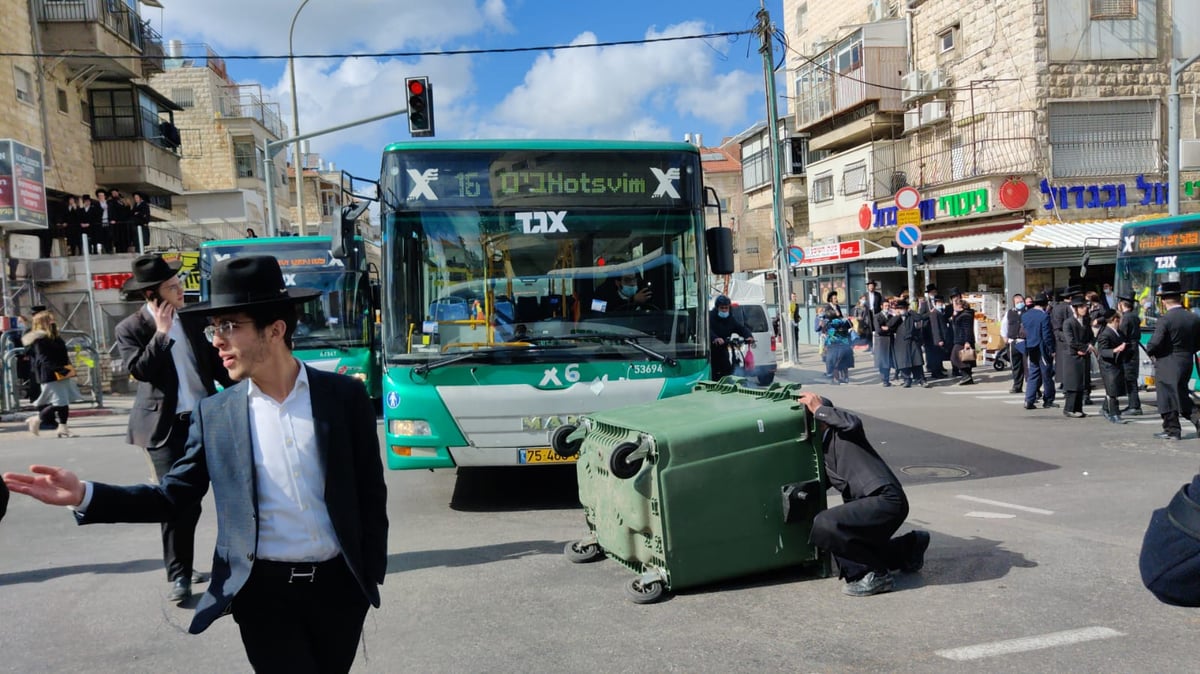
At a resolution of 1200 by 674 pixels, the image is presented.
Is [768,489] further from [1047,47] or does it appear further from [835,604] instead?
[1047,47]

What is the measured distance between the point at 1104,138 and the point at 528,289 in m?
22.9

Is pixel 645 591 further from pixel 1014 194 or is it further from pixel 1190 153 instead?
pixel 1190 153

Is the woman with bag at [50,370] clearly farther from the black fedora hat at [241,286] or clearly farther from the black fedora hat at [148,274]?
the black fedora hat at [241,286]

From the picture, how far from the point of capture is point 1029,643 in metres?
4.59

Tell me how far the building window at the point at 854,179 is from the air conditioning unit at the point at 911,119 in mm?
2290

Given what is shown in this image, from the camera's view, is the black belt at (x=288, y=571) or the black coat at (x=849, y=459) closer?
the black belt at (x=288, y=571)

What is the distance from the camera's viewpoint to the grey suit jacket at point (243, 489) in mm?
2824

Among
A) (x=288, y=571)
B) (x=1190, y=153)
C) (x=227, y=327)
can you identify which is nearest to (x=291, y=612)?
(x=288, y=571)

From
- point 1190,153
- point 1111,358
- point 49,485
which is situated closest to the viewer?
point 49,485

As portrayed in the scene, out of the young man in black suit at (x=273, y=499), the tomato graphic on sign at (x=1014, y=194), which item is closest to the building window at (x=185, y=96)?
the tomato graphic on sign at (x=1014, y=194)

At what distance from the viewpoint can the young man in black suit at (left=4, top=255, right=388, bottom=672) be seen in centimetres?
284

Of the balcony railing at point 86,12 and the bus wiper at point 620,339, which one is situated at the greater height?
the balcony railing at point 86,12

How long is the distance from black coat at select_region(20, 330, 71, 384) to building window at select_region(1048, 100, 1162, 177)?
2333 centimetres

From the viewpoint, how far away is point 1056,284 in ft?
81.2
